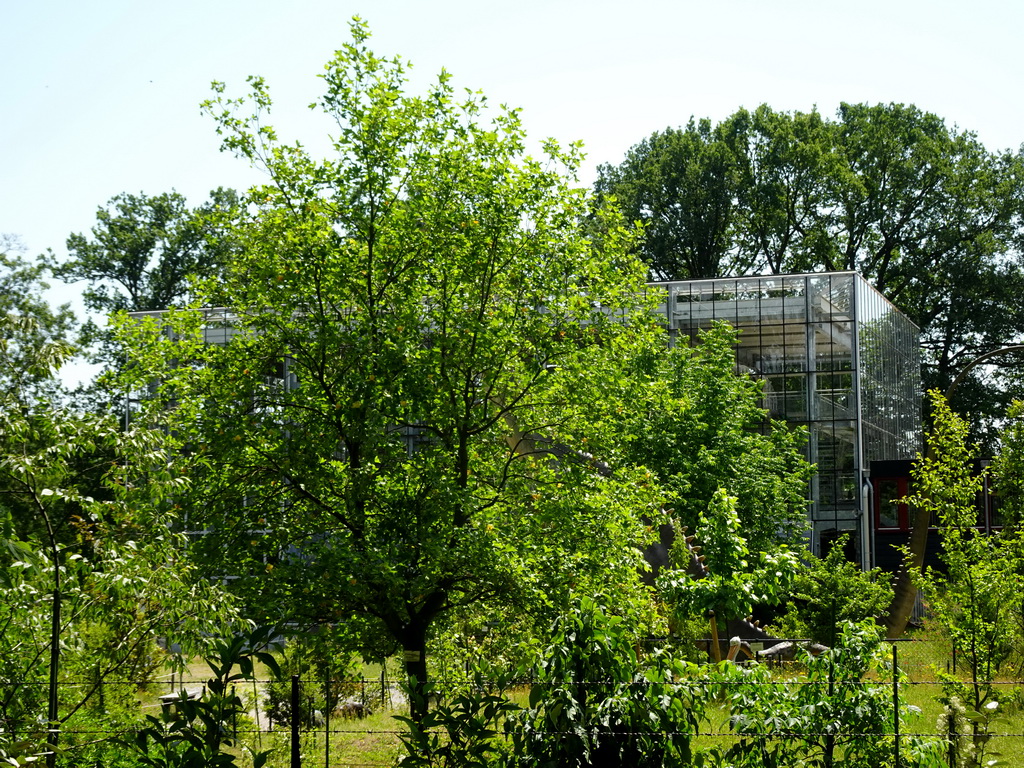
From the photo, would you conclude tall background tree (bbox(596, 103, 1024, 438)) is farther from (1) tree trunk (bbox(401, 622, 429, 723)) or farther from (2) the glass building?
(1) tree trunk (bbox(401, 622, 429, 723))

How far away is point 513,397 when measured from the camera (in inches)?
558

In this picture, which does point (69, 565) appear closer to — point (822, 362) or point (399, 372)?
point (399, 372)

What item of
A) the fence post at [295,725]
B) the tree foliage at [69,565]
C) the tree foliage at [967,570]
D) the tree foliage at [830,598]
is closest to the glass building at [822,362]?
the tree foliage at [830,598]

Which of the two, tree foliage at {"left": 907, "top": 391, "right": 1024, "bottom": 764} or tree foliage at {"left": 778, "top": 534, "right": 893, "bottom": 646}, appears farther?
tree foliage at {"left": 778, "top": 534, "right": 893, "bottom": 646}

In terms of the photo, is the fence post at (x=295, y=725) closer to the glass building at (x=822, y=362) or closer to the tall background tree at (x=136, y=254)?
the glass building at (x=822, y=362)

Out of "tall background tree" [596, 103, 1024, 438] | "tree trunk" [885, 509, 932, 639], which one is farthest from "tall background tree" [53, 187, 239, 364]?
"tree trunk" [885, 509, 932, 639]

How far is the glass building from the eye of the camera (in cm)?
4200

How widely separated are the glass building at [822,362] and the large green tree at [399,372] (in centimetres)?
2780

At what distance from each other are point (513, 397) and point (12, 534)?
8464mm

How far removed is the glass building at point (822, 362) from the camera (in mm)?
42000

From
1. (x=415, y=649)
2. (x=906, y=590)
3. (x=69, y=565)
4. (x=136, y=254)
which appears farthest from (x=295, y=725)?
(x=136, y=254)

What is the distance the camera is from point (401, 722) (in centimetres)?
1577

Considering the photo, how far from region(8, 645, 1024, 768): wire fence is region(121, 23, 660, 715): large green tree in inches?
54.8

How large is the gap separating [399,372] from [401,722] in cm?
583
